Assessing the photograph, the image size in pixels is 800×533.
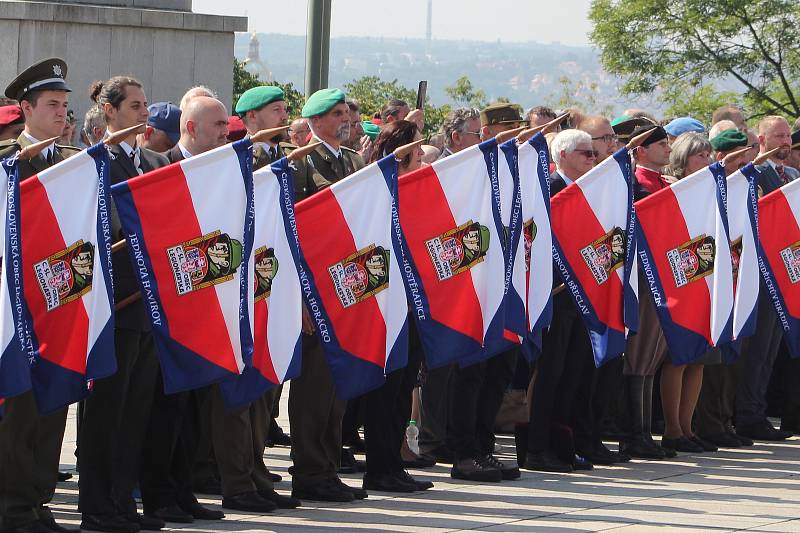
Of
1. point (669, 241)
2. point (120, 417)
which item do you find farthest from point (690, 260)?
point (120, 417)

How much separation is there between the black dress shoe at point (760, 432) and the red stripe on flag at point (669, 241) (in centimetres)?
151

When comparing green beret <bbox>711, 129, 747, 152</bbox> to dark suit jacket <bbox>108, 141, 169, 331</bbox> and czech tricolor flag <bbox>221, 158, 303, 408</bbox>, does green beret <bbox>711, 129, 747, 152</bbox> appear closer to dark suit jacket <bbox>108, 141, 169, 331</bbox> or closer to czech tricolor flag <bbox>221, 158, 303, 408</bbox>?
czech tricolor flag <bbox>221, 158, 303, 408</bbox>

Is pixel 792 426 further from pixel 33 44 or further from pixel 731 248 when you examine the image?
pixel 33 44

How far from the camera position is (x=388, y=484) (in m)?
8.66

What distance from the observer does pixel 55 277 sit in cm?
691

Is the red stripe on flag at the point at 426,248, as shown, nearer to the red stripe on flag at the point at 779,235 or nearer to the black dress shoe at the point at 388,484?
the black dress shoe at the point at 388,484

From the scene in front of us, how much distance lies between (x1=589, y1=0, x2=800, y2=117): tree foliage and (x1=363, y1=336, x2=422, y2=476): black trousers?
22511mm

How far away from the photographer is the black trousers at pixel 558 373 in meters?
9.54

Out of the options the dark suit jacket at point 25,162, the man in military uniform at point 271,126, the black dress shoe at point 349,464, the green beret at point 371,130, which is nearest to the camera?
the dark suit jacket at point 25,162

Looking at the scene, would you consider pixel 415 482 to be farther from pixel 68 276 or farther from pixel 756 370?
pixel 756 370

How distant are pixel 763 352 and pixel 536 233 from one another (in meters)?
2.91

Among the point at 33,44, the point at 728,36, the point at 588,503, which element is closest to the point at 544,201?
the point at 588,503

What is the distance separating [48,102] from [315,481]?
2.39 m

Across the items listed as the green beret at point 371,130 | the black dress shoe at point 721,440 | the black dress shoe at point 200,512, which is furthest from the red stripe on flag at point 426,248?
the green beret at point 371,130
